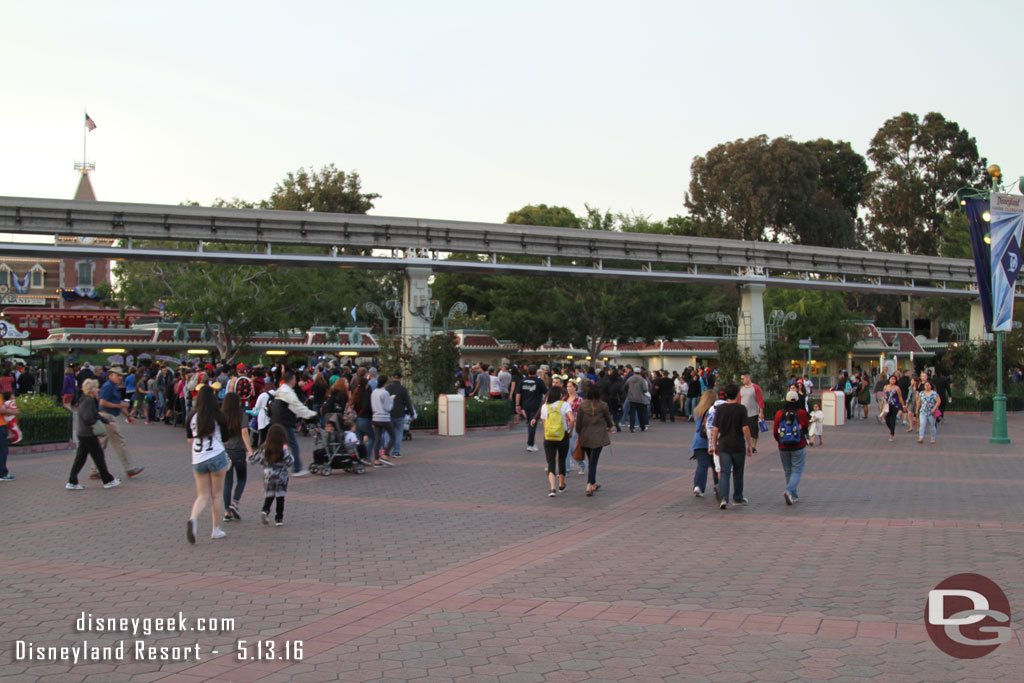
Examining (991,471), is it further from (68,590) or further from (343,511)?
(68,590)

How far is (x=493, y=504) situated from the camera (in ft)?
40.3

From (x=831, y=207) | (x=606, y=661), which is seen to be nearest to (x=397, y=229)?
(x=606, y=661)

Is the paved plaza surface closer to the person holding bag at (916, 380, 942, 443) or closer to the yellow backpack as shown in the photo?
the yellow backpack

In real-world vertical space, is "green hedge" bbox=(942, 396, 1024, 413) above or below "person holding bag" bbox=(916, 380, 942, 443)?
below

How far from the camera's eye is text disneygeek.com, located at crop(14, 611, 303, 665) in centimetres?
583

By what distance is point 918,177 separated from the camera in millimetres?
69438

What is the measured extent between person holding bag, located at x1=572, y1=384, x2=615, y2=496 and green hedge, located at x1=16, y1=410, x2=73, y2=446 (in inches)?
474

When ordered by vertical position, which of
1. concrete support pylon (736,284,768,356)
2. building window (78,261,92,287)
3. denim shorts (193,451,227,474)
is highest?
building window (78,261,92,287)

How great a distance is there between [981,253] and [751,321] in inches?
445

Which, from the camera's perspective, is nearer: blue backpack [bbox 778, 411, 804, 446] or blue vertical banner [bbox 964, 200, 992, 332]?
blue backpack [bbox 778, 411, 804, 446]

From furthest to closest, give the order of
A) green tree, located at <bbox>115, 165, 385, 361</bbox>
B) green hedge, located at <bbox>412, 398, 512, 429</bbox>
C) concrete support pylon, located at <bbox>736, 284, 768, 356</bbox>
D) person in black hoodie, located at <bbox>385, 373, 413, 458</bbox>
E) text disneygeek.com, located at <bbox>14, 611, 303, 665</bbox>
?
green tree, located at <bbox>115, 165, 385, 361</bbox> < concrete support pylon, located at <bbox>736, 284, 768, 356</bbox> < green hedge, located at <bbox>412, 398, 512, 429</bbox> < person in black hoodie, located at <bbox>385, 373, 413, 458</bbox> < text disneygeek.com, located at <bbox>14, 611, 303, 665</bbox>

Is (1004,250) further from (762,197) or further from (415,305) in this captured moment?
(762,197)

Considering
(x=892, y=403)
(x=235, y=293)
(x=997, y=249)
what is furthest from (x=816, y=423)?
(x=235, y=293)

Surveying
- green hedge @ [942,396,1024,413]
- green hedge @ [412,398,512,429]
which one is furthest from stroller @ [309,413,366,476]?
green hedge @ [942,396,1024,413]
